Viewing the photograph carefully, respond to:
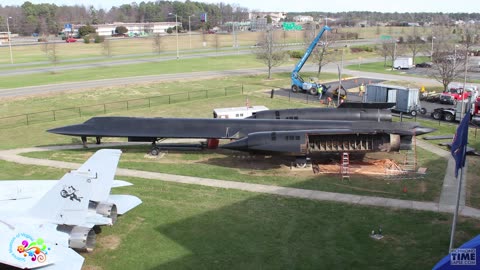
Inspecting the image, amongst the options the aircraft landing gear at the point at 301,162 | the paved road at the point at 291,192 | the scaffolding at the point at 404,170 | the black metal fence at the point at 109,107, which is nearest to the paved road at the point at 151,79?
the black metal fence at the point at 109,107

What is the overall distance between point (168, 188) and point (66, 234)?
10.6 metres

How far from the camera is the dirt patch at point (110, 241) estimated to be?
2069cm

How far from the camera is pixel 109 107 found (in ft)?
173

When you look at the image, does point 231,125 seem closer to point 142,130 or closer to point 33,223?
point 142,130

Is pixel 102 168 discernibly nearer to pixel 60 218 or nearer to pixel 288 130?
pixel 60 218

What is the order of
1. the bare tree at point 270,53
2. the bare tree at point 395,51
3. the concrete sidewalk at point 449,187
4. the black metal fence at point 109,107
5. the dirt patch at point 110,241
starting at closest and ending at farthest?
1. the dirt patch at point 110,241
2. the concrete sidewalk at point 449,187
3. the black metal fence at point 109,107
4. the bare tree at point 270,53
5. the bare tree at point 395,51

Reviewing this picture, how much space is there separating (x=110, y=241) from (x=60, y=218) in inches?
157

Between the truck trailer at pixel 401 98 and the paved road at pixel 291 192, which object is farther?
the truck trailer at pixel 401 98

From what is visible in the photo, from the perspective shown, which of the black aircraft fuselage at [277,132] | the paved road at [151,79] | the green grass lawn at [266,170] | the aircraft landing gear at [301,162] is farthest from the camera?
the paved road at [151,79]

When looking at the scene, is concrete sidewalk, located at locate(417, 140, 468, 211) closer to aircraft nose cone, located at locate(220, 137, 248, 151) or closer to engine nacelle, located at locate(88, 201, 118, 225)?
aircraft nose cone, located at locate(220, 137, 248, 151)

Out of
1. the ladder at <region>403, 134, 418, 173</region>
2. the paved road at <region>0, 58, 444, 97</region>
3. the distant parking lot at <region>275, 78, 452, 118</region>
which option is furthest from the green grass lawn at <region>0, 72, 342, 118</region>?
the ladder at <region>403, 134, 418, 173</region>

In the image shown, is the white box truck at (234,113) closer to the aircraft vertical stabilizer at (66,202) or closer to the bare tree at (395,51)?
the aircraft vertical stabilizer at (66,202)

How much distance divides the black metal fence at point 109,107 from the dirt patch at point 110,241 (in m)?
28.3

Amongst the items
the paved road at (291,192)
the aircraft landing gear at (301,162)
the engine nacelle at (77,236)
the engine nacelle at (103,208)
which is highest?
the engine nacelle at (103,208)
